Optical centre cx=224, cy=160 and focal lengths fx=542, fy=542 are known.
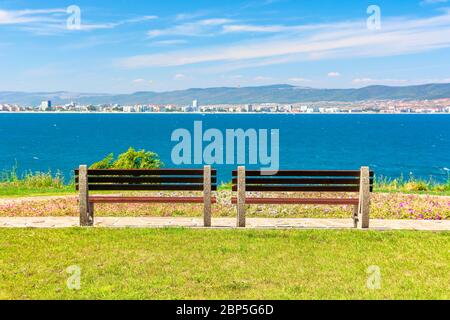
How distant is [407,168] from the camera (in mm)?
64125

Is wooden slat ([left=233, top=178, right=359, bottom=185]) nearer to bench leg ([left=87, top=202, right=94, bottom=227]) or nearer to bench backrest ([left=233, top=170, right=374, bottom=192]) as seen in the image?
bench backrest ([left=233, top=170, right=374, bottom=192])

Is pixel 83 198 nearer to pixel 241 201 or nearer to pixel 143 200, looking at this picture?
pixel 143 200

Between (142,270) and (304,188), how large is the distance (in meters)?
4.20

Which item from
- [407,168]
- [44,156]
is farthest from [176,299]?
[44,156]

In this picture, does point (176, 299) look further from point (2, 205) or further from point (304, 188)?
point (2, 205)

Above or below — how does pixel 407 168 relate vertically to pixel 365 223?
below

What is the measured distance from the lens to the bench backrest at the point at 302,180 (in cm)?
1003

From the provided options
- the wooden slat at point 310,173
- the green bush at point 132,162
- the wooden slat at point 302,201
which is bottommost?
the green bush at point 132,162

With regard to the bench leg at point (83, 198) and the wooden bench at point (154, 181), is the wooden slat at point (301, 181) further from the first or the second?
the bench leg at point (83, 198)

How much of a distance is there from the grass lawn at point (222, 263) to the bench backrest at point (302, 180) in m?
0.94

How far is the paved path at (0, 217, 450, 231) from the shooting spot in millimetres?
10145

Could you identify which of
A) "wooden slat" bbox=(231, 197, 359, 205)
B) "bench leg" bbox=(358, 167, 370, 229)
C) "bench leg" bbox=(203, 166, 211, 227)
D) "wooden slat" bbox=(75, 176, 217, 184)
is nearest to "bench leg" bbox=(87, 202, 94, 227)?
"wooden slat" bbox=(75, 176, 217, 184)

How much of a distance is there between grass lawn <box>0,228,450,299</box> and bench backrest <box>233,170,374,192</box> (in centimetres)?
94

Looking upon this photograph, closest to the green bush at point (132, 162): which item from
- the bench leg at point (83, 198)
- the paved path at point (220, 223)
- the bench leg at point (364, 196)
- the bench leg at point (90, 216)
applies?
the paved path at point (220, 223)
